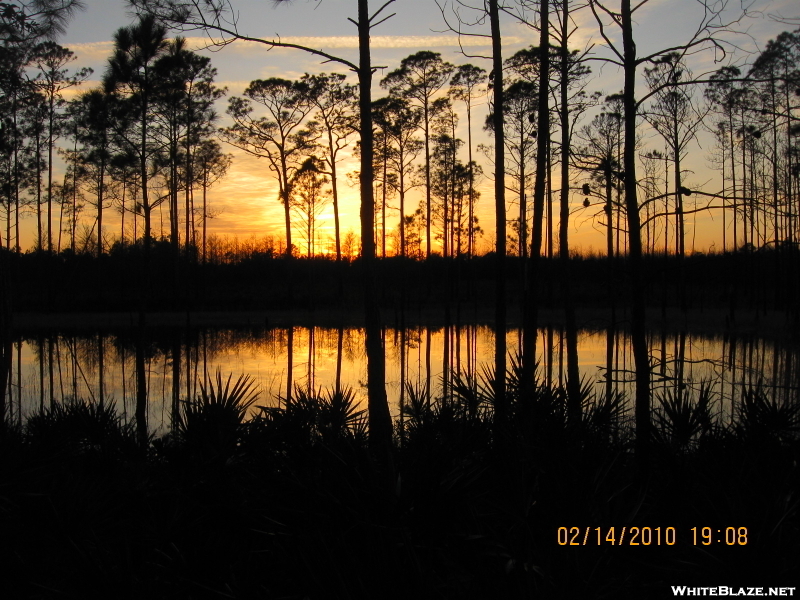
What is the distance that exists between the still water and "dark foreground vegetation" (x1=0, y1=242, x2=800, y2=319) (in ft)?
37.8

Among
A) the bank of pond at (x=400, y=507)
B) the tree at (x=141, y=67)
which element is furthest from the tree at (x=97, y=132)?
the bank of pond at (x=400, y=507)

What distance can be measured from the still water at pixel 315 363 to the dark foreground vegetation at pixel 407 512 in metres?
5.92

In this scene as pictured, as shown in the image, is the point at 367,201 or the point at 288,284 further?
the point at 288,284

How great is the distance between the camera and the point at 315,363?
22.4 metres

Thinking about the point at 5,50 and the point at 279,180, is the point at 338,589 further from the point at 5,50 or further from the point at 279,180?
the point at 279,180

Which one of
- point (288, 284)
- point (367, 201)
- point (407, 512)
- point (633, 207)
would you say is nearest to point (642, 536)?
point (407, 512)

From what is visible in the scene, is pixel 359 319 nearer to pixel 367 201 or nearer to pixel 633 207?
pixel 367 201

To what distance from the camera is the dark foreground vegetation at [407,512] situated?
3535 mm

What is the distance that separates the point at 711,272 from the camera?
184 feet

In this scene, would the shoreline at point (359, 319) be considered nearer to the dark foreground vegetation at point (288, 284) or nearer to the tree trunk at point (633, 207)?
the dark foreground vegetation at point (288, 284)

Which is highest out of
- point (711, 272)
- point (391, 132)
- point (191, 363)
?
point (391, 132)

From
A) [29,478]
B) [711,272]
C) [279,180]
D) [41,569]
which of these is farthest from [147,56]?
[711,272]

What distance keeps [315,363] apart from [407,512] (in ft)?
60.5

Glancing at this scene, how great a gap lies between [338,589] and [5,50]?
1192cm
